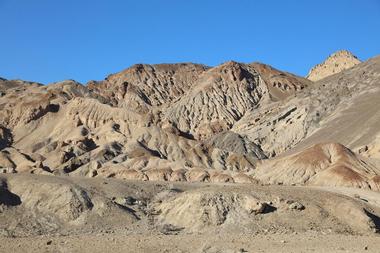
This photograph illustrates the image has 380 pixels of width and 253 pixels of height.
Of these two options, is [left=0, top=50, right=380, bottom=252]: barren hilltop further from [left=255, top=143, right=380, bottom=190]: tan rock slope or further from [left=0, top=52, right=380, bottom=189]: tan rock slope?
[left=0, top=52, right=380, bottom=189]: tan rock slope

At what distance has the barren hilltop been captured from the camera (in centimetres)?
3838

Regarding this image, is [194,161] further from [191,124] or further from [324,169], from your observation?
[191,124]

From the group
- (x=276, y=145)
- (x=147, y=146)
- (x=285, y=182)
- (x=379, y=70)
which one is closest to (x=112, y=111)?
(x=147, y=146)

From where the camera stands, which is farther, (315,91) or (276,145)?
(315,91)

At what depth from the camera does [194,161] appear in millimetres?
115500

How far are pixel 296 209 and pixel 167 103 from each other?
137 metres

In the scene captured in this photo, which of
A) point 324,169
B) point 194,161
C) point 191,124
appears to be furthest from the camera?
point 191,124

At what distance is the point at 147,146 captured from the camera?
123125 millimetres

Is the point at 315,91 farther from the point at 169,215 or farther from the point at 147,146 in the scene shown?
the point at 169,215

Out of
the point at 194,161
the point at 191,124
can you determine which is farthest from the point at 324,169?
the point at 191,124

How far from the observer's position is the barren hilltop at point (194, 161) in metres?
38.4

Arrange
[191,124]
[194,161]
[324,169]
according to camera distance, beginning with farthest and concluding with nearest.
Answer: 1. [191,124]
2. [194,161]
3. [324,169]

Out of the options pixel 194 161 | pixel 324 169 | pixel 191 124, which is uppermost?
Answer: pixel 191 124

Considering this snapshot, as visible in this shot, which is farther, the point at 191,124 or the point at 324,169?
the point at 191,124
